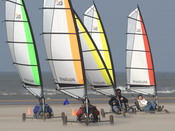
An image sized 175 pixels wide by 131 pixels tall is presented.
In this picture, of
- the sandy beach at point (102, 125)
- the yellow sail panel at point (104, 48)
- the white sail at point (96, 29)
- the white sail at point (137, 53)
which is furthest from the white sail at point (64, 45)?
the white sail at point (137, 53)

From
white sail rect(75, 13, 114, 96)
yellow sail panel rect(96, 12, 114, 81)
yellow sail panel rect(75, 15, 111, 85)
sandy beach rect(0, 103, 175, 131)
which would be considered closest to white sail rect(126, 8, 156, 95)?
yellow sail panel rect(96, 12, 114, 81)

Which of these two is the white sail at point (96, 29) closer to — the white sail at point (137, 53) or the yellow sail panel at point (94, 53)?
the white sail at point (137, 53)

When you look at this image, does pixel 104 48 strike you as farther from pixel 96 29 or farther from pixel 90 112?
pixel 90 112

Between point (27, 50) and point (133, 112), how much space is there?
6.79 metres

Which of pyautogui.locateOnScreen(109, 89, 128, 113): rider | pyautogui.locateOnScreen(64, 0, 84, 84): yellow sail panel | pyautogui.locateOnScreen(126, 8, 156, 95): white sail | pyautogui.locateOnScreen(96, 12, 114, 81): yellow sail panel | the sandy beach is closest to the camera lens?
the sandy beach

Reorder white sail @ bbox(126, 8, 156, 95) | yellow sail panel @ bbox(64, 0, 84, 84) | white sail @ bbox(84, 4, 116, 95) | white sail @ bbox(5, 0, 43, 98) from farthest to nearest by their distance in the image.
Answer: white sail @ bbox(126, 8, 156, 95) < white sail @ bbox(84, 4, 116, 95) < white sail @ bbox(5, 0, 43, 98) < yellow sail panel @ bbox(64, 0, 84, 84)

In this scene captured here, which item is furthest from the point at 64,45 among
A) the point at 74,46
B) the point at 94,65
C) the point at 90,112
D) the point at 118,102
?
the point at 118,102

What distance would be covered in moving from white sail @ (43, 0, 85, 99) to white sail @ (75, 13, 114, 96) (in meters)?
2.06

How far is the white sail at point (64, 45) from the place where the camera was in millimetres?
24391

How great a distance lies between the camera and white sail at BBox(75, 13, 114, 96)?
88.4 feet

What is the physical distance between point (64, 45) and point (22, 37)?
2.98 metres

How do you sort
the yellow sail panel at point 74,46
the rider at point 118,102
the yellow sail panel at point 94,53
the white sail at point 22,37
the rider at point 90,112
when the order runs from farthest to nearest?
the rider at point 118,102 → the yellow sail panel at point 94,53 → the white sail at point 22,37 → the yellow sail panel at point 74,46 → the rider at point 90,112

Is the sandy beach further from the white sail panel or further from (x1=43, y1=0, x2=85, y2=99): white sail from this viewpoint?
the white sail panel

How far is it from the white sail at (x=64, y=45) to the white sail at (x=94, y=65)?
2.06 meters
